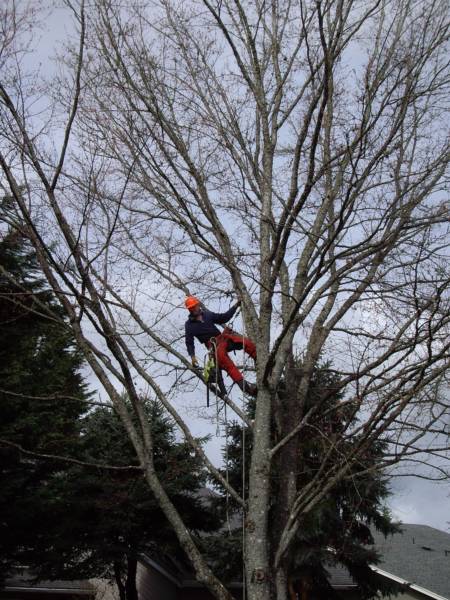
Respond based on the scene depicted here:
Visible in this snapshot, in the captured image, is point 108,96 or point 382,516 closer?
point 108,96

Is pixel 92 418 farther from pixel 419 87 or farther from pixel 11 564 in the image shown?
pixel 419 87

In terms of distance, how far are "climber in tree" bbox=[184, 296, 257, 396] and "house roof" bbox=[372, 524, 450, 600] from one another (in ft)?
36.2

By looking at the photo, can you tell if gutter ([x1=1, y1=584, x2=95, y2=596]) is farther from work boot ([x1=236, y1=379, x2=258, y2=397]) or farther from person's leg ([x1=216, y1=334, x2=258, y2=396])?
work boot ([x1=236, y1=379, x2=258, y2=397])

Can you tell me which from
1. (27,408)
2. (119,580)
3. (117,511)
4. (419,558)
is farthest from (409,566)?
(27,408)

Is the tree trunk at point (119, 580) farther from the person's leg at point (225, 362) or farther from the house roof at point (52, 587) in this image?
the person's leg at point (225, 362)

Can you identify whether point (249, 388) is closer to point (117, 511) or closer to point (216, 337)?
point (216, 337)

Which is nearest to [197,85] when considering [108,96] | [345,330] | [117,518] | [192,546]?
[108,96]

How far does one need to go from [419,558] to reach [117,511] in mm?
9639

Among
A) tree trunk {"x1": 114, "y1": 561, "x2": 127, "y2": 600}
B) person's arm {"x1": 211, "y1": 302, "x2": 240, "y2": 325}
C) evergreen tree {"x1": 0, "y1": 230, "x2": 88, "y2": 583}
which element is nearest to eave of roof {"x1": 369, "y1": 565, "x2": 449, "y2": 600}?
tree trunk {"x1": 114, "y1": 561, "x2": 127, "y2": 600}

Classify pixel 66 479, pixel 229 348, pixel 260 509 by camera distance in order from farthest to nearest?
pixel 66 479 < pixel 229 348 < pixel 260 509

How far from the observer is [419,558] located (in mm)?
18672

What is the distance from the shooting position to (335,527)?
1324 cm

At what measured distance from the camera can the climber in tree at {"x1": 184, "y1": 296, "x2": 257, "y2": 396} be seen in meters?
6.68

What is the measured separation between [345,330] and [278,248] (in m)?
1.17
